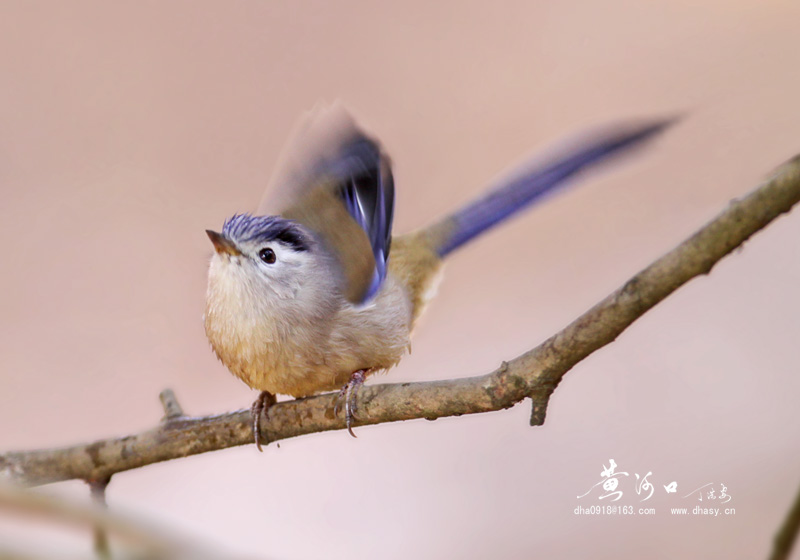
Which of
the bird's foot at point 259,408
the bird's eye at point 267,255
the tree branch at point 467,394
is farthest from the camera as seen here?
the bird's eye at point 267,255

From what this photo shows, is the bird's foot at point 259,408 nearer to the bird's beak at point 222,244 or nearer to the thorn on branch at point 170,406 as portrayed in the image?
the thorn on branch at point 170,406

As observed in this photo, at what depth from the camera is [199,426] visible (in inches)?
66.0

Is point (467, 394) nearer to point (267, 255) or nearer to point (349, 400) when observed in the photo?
point (349, 400)

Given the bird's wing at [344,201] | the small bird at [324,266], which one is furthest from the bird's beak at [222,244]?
the bird's wing at [344,201]

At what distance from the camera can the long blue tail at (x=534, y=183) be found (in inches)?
56.6

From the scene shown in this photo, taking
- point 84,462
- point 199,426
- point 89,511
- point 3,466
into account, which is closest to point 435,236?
point 199,426

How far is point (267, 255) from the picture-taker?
5.77 feet

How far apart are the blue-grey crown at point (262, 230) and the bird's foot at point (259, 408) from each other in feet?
1.08

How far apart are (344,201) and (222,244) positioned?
0.32 m

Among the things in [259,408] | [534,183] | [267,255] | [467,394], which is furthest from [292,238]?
[467,394]

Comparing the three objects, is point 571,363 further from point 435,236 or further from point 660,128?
point 435,236

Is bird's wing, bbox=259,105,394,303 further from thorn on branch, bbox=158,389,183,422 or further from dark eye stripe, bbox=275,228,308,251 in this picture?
thorn on branch, bbox=158,389,183,422

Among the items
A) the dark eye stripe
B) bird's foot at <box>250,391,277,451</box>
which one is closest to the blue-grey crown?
the dark eye stripe

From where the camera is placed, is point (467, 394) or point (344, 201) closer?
point (467, 394)
